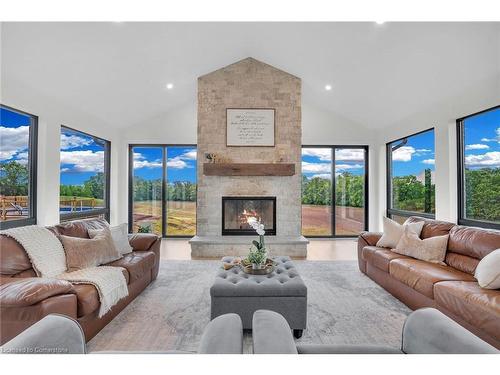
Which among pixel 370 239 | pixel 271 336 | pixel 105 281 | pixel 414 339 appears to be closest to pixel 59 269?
pixel 105 281

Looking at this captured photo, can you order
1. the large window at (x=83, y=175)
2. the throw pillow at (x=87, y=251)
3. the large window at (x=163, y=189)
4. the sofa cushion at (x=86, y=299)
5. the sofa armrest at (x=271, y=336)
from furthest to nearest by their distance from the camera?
the large window at (x=163, y=189)
the large window at (x=83, y=175)
the throw pillow at (x=87, y=251)
the sofa cushion at (x=86, y=299)
the sofa armrest at (x=271, y=336)

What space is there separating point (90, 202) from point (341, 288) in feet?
15.5

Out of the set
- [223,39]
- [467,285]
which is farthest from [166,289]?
[223,39]

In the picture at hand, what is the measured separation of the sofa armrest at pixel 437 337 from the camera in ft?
3.63

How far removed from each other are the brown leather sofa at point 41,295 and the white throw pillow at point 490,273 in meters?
3.01

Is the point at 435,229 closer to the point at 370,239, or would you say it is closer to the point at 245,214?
the point at 370,239

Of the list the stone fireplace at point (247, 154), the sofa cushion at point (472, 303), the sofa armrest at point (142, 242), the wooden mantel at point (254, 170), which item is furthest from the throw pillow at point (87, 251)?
the sofa cushion at point (472, 303)

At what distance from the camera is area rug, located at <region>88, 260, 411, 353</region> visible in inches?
84.4

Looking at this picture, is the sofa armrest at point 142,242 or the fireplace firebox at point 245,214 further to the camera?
the fireplace firebox at point 245,214

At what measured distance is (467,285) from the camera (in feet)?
7.47

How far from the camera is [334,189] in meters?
6.55

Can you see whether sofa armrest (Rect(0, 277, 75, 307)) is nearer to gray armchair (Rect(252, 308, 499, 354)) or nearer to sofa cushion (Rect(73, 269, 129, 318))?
sofa cushion (Rect(73, 269, 129, 318))

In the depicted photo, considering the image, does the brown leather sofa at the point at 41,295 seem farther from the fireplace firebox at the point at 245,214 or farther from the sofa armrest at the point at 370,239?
the sofa armrest at the point at 370,239

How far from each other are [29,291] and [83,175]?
3.88 m
